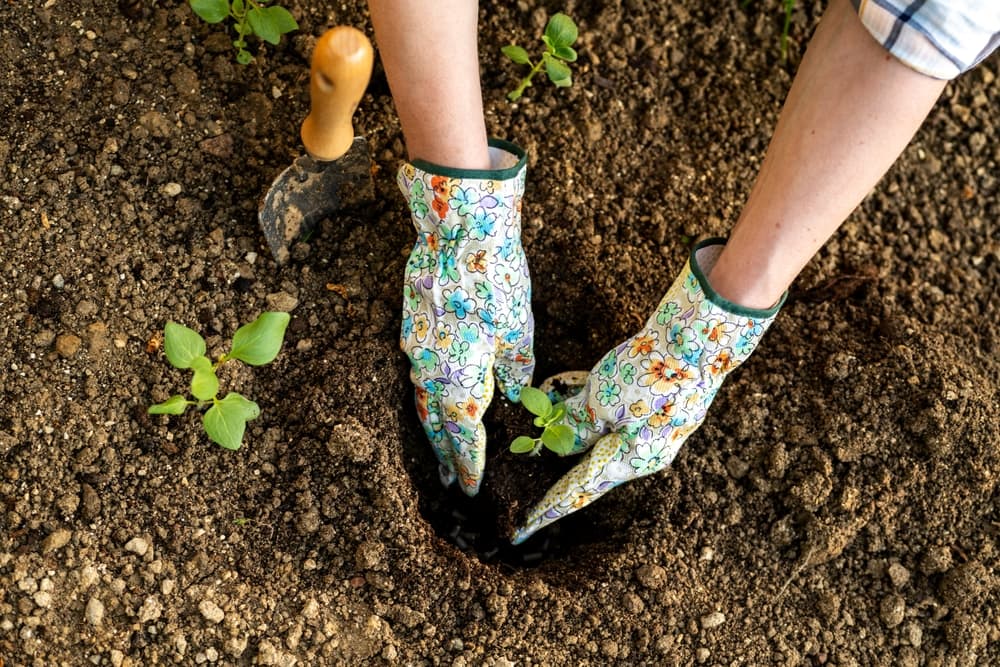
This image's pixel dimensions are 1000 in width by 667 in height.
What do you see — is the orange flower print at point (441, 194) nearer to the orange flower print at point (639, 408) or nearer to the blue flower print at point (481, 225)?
the blue flower print at point (481, 225)

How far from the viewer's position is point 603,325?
1474 mm

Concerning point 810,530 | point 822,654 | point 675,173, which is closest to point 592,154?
point 675,173

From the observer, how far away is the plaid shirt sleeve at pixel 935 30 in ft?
3.02

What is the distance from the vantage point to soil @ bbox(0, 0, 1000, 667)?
48.8 inches

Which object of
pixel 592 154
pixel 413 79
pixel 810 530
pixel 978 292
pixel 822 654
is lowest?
pixel 822 654

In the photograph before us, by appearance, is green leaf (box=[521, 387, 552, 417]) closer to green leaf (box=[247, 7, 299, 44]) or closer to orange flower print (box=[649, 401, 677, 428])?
orange flower print (box=[649, 401, 677, 428])

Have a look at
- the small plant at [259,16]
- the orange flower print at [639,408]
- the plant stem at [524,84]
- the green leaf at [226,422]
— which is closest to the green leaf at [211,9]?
the small plant at [259,16]

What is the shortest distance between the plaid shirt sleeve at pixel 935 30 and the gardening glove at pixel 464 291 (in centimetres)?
46

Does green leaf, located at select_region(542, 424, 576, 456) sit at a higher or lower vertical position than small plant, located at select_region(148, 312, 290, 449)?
lower

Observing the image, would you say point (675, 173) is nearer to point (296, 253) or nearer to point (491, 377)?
point (491, 377)

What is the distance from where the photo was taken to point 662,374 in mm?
1222

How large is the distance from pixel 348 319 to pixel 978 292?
40.3 inches

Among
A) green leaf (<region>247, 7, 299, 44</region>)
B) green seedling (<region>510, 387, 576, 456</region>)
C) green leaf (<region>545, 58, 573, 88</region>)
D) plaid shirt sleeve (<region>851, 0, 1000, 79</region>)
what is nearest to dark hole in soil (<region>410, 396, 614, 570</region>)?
green seedling (<region>510, 387, 576, 456</region>)

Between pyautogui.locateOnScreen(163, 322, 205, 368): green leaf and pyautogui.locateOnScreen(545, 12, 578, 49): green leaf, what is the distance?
2.16 ft
